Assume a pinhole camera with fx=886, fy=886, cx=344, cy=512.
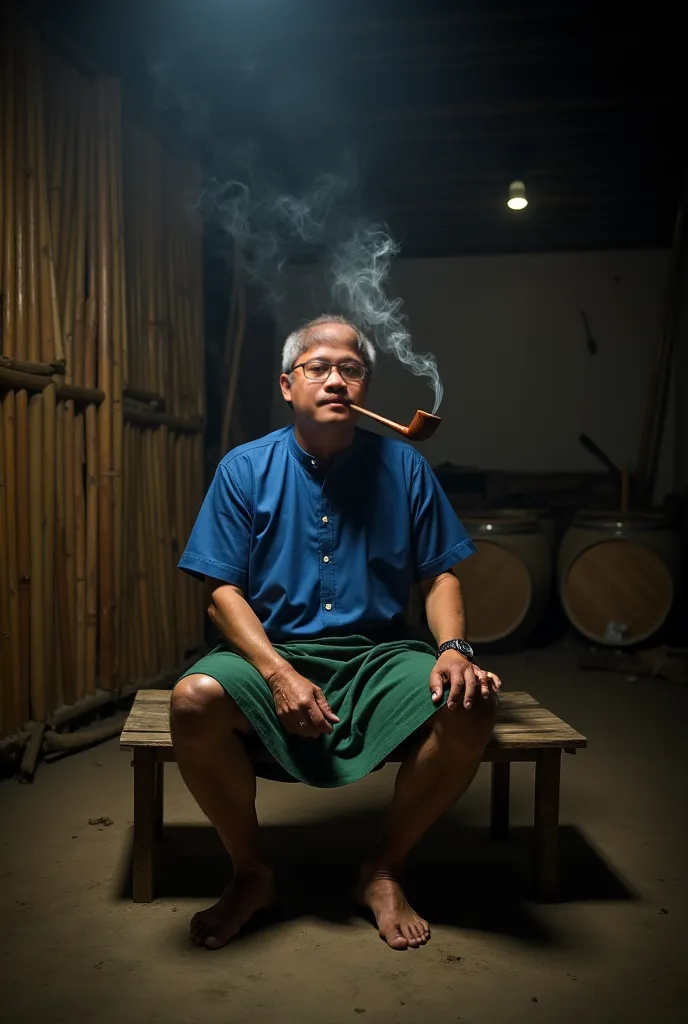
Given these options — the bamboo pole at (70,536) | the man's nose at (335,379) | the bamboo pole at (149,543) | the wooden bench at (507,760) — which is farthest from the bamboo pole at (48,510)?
the man's nose at (335,379)

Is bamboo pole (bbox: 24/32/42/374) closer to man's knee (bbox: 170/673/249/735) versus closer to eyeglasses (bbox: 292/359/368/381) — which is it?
eyeglasses (bbox: 292/359/368/381)

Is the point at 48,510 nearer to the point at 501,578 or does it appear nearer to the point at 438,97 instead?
the point at 501,578

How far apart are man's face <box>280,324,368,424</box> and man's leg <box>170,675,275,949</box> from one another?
733 mm

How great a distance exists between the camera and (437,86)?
465 centimetres

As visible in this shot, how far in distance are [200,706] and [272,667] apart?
0.60ft

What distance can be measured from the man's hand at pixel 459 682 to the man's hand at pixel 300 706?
231 mm

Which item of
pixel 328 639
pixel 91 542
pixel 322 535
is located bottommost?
pixel 328 639

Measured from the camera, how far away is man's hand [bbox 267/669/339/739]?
1852 mm

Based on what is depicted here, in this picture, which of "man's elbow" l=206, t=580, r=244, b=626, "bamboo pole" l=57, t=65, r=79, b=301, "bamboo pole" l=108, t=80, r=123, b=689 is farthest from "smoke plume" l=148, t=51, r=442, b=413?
"man's elbow" l=206, t=580, r=244, b=626

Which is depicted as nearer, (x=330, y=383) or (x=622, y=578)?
(x=330, y=383)

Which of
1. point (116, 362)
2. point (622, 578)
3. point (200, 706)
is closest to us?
point (200, 706)

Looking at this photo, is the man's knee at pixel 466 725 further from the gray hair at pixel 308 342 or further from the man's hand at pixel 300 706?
the gray hair at pixel 308 342

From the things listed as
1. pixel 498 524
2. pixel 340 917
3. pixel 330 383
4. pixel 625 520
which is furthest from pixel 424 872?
pixel 625 520

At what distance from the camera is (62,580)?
10.7 feet
